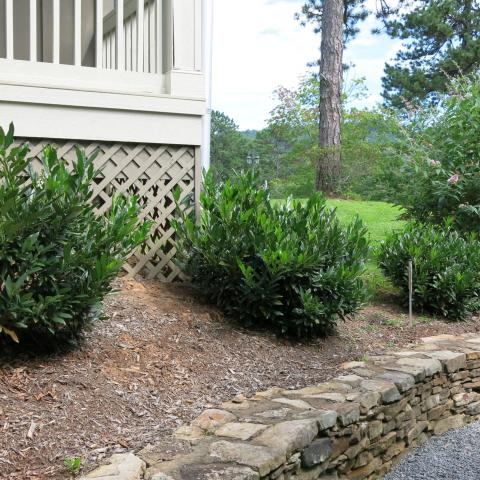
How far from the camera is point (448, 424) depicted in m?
4.74

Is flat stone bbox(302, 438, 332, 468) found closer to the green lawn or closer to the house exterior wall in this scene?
the house exterior wall

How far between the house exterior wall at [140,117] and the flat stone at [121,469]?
2200 millimetres

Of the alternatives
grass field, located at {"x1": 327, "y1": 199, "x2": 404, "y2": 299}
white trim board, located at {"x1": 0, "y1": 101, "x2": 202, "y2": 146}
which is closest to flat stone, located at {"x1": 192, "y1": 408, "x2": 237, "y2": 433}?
white trim board, located at {"x1": 0, "y1": 101, "x2": 202, "y2": 146}

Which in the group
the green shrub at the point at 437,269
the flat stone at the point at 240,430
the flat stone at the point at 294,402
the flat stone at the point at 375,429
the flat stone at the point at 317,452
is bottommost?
the flat stone at the point at 375,429

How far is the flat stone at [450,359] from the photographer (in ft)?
14.8

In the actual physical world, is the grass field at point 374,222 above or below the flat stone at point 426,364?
above

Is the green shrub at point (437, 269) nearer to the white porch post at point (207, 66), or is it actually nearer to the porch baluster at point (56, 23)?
the white porch post at point (207, 66)

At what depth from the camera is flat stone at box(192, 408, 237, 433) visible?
2943mm

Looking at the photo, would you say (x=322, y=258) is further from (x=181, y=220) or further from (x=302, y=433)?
(x=302, y=433)

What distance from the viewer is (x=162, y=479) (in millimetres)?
2307

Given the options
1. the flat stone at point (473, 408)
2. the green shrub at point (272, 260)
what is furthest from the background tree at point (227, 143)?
the green shrub at point (272, 260)

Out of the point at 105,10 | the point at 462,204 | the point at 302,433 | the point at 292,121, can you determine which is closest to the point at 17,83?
the point at 302,433

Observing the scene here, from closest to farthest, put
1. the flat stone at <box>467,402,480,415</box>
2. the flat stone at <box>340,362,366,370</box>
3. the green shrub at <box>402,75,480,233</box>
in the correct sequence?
1. the flat stone at <box>340,362,366,370</box>
2. the flat stone at <box>467,402,480,415</box>
3. the green shrub at <box>402,75,480,233</box>

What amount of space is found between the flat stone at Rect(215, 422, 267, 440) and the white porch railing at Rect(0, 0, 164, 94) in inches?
106
